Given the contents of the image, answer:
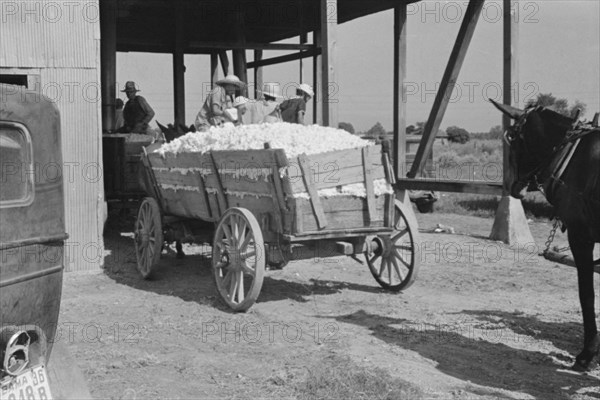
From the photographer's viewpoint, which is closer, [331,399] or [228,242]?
[331,399]

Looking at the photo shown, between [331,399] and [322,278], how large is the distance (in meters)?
4.47

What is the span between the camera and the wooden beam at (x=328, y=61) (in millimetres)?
9711

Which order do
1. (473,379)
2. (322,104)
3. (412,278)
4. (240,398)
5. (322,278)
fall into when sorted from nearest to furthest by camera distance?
(240,398), (473,379), (412,278), (322,278), (322,104)

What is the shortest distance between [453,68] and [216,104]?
4.61m

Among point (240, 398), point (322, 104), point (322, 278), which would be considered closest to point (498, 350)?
point (240, 398)

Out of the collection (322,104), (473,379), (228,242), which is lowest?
(473,379)

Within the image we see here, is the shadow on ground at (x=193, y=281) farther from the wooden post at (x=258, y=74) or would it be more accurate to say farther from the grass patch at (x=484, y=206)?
the wooden post at (x=258, y=74)

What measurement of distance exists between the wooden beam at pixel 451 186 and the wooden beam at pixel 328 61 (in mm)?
3181

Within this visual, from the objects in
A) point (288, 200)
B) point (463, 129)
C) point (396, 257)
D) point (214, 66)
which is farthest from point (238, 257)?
point (463, 129)

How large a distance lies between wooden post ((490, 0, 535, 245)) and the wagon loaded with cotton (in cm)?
381

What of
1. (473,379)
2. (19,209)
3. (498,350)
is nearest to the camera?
(19,209)

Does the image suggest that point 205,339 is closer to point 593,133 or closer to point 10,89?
point 10,89

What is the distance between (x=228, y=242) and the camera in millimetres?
7422

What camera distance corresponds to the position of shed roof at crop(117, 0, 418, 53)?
15078mm
